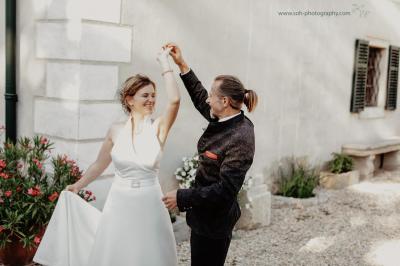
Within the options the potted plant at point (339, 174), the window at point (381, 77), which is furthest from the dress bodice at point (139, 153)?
the window at point (381, 77)

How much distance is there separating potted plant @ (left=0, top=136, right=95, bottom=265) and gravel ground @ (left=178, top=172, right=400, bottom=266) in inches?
53.6

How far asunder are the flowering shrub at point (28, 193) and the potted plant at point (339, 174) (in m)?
4.88

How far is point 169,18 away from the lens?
5430 mm

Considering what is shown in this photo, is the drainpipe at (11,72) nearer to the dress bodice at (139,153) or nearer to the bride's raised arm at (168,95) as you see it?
the dress bodice at (139,153)

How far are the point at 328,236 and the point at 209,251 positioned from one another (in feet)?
10.7

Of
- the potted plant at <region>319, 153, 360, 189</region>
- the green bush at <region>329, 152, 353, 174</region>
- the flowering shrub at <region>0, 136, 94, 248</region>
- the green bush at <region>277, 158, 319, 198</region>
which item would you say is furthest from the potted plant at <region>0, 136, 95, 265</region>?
the green bush at <region>329, 152, 353, 174</region>

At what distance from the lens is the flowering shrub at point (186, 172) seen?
5555 mm

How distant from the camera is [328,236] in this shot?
5801 millimetres

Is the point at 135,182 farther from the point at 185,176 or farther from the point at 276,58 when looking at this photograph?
the point at 276,58

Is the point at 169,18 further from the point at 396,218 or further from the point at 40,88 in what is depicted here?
the point at 396,218

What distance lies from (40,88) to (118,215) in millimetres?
2362

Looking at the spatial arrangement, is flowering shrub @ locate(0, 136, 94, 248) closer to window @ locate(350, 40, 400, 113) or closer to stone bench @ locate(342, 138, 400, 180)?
stone bench @ locate(342, 138, 400, 180)

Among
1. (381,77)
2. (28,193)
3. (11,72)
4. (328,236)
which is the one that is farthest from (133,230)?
(381,77)

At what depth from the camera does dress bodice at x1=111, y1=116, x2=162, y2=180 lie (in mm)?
2994
